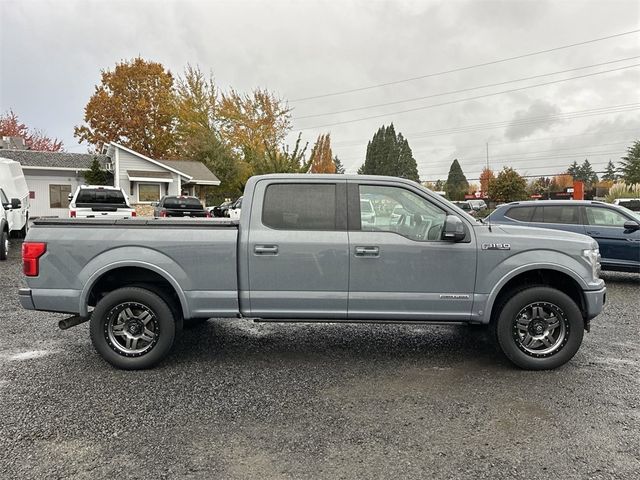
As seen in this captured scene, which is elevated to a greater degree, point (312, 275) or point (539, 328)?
point (312, 275)

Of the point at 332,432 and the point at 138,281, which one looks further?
the point at 138,281

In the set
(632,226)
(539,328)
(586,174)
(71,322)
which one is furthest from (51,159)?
(586,174)

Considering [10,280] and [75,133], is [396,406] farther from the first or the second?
[75,133]

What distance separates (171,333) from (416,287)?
242 centimetres

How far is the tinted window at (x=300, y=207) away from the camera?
4.43 meters

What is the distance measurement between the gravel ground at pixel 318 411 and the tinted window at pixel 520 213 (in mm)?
4577

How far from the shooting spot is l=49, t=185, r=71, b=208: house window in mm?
28141

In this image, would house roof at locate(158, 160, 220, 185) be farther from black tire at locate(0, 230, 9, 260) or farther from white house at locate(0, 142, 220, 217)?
black tire at locate(0, 230, 9, 260)

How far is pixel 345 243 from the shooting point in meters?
4.33

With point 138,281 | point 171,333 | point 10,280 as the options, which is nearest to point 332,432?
point 171,333

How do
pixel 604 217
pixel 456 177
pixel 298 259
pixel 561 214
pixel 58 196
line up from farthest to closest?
pixel 456 177 < pixel 58 196 < pixel 561 214 < pixel 604 217 < pixel 298 259

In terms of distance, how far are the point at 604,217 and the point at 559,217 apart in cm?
81

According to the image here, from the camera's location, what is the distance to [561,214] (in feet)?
31.1

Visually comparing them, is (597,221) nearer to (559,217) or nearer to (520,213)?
(559,217)
